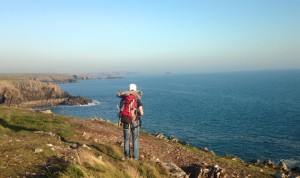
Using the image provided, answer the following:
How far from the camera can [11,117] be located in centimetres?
2206

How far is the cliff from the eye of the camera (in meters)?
8.98

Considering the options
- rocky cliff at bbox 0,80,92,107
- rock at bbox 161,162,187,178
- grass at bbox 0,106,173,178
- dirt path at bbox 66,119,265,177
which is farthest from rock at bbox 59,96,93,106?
rock at bbox 161,162,187,178

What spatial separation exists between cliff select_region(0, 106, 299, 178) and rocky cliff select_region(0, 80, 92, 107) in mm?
80309

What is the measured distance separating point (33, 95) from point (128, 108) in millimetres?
104899

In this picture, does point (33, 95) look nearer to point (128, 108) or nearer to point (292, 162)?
point (292, 162)

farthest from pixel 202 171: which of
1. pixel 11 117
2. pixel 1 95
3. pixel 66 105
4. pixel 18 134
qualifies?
pixel 1 95

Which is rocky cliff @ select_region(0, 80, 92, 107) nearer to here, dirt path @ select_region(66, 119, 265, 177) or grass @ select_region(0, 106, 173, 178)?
dirt path @ select_region(66, 119, 265, 177)

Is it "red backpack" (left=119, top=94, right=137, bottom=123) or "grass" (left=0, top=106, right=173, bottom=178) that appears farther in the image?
"red backpack" (left=119, top=94, right=137, bottom=123)

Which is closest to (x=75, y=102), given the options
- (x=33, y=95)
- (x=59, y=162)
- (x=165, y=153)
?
(x=33, y=95)

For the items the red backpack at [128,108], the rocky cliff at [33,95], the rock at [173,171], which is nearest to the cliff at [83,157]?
the rock at [173,171]

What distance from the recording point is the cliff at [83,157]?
8.98 metres

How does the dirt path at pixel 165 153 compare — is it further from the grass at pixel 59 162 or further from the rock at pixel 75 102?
the rock at pixel 75 102

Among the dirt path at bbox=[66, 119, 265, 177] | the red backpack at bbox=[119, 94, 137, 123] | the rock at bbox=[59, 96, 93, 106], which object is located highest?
the red backpack at bbox=[119, 94, 137, 123]

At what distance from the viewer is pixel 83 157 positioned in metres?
9.39
